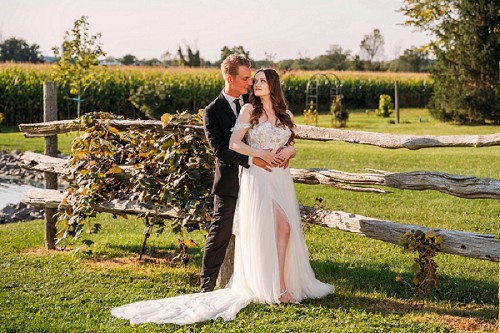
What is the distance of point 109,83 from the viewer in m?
28.4

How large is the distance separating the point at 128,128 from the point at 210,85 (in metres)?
23.9

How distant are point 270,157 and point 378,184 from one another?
41.2 inches

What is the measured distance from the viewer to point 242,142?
5840 millimetres

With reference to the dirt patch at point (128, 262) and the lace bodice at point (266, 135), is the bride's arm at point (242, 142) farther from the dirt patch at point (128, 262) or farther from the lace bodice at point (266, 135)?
the dirt patch at point (128, 262)

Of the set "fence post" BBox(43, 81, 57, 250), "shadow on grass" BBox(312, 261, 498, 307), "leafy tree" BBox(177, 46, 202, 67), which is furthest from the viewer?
"leafy tree" BBox(177, 46, 202, 67)

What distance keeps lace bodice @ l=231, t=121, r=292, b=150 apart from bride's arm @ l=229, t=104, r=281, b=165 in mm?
30

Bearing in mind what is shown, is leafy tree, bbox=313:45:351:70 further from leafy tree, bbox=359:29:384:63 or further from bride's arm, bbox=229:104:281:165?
bride's arm, bbox=229:104:281:165

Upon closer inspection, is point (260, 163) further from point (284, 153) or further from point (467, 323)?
point (467, 323)

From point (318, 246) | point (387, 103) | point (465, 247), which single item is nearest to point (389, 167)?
point (318, 246)

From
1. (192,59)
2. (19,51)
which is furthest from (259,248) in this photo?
(19,51)

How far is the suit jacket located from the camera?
5871 millimetres

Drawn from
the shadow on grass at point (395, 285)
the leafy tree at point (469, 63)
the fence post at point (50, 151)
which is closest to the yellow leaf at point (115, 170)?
the fence post at point (50, 151)

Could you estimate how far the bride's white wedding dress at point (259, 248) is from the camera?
5836 millimetres

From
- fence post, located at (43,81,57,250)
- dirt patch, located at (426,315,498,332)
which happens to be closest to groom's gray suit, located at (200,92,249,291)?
dirt patch, located at (426,315,498,332)
